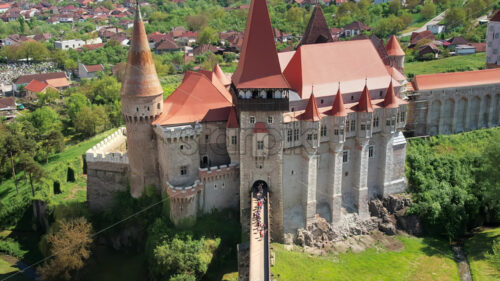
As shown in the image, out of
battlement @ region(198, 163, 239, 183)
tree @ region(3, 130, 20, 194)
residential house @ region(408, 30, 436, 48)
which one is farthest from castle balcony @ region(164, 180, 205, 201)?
residential house @ region(408, 30, 436, 48)

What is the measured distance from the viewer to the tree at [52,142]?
7575 centimetres

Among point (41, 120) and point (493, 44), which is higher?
point (493, 44)

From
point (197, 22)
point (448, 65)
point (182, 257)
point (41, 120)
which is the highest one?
point (197, 22)

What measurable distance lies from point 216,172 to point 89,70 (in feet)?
267

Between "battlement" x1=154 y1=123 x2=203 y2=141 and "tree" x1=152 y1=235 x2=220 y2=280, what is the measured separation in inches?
390

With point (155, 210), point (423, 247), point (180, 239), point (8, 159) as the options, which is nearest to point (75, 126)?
point (8, 159)

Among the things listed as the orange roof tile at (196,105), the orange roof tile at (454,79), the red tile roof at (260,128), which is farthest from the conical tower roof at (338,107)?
the orange roof tile at (454,79)

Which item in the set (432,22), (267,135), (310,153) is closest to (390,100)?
(310,153)

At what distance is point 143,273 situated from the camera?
2034 inches

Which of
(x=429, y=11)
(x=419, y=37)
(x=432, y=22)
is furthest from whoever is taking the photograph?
(x=429, y=11)

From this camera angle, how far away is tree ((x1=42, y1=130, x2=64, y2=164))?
75750 mm

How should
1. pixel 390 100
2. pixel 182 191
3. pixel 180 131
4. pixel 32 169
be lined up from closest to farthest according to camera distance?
pixel 182 191 → pixel 180 131 → pixel 390 100 → pixel 32 169

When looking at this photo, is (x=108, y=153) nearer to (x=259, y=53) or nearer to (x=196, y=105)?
(x=196, y=105)

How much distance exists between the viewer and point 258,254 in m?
43.8
